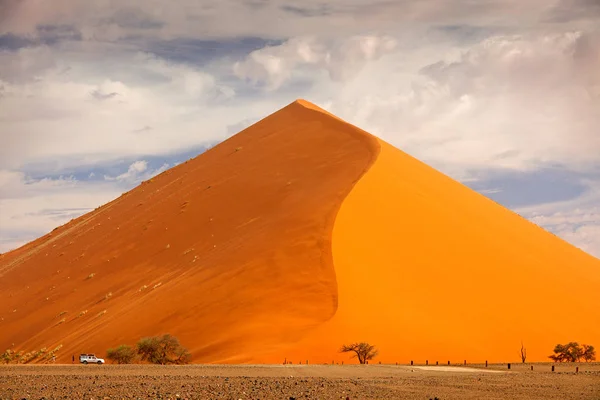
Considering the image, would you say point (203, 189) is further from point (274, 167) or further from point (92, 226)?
point (92, 226)

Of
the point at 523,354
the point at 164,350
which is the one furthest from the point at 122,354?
the point at 523,354

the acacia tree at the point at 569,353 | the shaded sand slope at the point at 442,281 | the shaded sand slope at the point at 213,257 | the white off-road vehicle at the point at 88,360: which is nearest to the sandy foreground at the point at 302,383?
the shaded sand slope at the point at 442,281

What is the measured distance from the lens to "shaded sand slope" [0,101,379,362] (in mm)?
38781

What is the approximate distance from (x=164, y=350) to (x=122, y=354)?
2157 millimetres

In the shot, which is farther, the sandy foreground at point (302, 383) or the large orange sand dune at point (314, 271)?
the large orange sand dune at point (314, 271)

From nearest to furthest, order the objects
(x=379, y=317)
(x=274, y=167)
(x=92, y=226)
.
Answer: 1. (x=379, y=317)
2. (x=274, y=167)
3. (x=92, y=226)

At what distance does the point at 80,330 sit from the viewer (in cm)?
4434

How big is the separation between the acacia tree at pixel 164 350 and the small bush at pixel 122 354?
658 millimetres

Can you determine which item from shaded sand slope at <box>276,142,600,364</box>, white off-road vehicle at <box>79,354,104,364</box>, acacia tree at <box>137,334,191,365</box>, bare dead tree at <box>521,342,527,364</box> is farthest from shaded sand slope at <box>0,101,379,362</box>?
bare dead tree at <box>521,342,527,364</box>

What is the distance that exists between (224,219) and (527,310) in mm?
19377

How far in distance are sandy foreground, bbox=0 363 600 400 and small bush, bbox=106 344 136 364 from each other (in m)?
4.62

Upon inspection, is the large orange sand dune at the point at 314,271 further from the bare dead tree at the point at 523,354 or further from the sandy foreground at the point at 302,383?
the sandy foreground at the point at 302,383

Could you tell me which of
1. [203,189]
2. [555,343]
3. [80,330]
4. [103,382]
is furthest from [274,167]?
[103,382]

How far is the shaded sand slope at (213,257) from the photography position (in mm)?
38781
